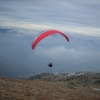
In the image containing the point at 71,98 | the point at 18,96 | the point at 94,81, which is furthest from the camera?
the point at 94,81

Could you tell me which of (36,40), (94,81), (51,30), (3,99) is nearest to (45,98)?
(3,99)

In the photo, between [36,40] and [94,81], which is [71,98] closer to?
[36,40]

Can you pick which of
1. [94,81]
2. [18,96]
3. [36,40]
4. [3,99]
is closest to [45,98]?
[18,96]

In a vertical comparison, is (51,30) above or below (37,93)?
above

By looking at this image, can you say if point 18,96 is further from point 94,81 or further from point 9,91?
point 94,81

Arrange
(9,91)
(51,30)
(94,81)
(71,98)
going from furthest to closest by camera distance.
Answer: (94,81), (51,30), (71,98), (9,91)

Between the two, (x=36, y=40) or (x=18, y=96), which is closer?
(x=18, y=96)

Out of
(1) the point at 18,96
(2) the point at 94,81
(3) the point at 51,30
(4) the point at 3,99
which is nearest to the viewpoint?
(4) the point at 3,99

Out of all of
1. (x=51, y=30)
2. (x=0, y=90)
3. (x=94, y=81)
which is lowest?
(x=94, y=81)

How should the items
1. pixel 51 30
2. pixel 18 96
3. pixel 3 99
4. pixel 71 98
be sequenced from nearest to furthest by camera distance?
pixel 3 99 → pixel 18 96 → pixel 71 98 → pixel 51 30
